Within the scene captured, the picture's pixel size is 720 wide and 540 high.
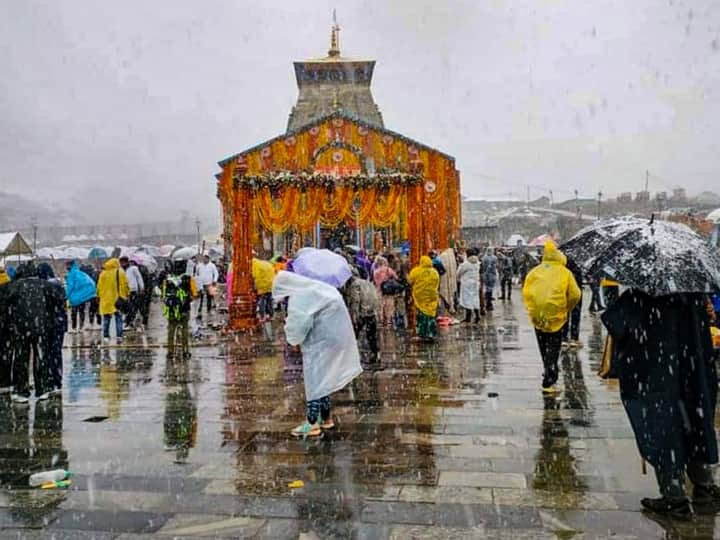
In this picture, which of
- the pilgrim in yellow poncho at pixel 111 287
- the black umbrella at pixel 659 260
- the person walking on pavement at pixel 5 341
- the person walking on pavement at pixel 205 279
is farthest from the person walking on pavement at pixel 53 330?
the person walking on pavement at pixel 205 279

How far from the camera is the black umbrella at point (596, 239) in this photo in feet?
16.9

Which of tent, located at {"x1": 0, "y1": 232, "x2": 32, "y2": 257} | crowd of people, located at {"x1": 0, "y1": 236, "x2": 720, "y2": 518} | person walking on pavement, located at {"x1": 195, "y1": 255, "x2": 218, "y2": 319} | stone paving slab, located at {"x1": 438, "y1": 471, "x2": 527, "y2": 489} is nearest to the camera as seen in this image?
crowd of people, located at {"x1": 0, "y1": 236, "x2": 720, "y2": 518}

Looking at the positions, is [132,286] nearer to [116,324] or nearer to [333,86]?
[116,324]

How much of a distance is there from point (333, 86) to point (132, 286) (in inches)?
1156

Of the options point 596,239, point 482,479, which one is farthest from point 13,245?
point 596,239

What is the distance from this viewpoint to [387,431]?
6.55m

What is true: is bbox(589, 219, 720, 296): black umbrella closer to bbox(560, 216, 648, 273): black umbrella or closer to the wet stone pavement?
bbox(560, 216, 648, 273): black umbrella

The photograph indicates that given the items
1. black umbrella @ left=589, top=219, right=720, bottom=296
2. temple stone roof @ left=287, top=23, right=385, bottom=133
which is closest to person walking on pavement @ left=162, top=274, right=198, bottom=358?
black umbrella @ left=589, top=219, right=720, bottom=296

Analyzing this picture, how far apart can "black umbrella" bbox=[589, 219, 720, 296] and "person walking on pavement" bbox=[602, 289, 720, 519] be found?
0.17 meters

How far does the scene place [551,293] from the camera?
8008 mm

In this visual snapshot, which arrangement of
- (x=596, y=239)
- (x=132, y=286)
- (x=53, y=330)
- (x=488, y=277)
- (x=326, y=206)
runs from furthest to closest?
(x=488, y=277), (x=326, y=206), (x=132, y=286), (x=53, y=330), (x=596, y=239)

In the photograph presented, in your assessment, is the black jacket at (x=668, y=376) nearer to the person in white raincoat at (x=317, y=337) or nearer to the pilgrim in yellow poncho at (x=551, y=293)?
the person in white raincoat at (x=317, y=337)

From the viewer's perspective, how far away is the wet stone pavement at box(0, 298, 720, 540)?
4418 millimetres

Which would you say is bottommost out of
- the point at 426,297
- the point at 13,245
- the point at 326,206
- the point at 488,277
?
the point at 426,297
